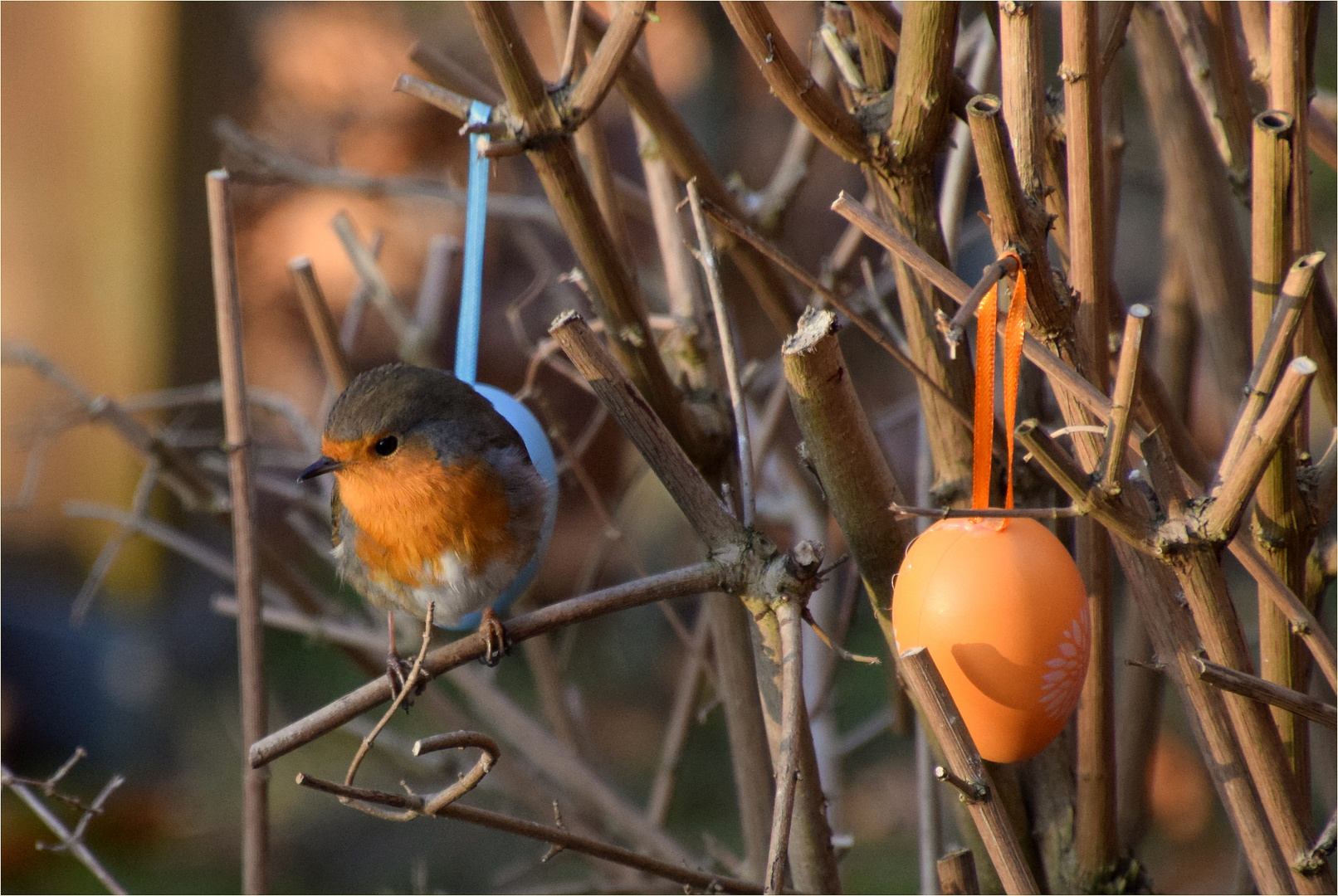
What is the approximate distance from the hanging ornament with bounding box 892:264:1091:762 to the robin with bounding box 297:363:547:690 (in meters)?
0.51

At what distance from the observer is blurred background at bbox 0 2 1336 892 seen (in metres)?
3.41

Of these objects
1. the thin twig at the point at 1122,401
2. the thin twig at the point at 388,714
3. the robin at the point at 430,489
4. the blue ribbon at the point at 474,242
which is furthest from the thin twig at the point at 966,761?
the blue ribbon at the point at 474,242

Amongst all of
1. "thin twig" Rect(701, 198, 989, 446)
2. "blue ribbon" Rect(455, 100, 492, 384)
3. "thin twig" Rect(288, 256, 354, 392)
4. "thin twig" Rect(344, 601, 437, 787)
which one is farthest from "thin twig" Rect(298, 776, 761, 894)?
"thin twig" Rect(288, 256, 354, 392)

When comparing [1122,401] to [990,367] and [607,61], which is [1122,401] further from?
[607,61]

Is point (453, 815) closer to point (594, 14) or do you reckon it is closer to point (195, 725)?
point (594, 14)

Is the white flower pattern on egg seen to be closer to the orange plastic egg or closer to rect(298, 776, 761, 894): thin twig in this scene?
the orange plastic egg

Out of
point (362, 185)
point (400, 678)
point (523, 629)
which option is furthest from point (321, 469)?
point (362, 185)

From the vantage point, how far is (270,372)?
4375 millimetres

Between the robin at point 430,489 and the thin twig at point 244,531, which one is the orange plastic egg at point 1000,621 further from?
the thin twig at point 244,531

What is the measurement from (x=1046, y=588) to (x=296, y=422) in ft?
4.54

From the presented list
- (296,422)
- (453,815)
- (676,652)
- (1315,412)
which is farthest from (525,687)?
(453,815)

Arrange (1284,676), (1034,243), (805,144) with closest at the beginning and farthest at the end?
(1034,243)
(1284,676)
(805,144)

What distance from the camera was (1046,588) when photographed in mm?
893

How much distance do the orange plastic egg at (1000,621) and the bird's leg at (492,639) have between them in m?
0.36
